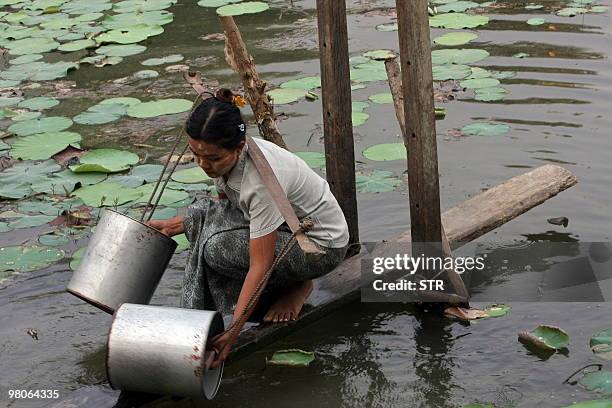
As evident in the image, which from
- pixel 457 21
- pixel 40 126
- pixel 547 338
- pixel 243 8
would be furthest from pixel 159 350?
pixel 243 8

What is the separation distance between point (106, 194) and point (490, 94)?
7.93 ft

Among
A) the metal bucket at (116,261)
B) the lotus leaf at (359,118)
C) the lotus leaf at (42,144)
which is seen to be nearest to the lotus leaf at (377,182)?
the lotus leaf at (359,118)

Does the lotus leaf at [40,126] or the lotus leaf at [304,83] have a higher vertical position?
the lotus leaf at [40,126]

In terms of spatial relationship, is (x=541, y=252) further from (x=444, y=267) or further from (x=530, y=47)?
(x=530, y=47)

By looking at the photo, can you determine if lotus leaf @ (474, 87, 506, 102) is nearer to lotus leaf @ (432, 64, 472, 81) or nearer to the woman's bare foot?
lotus leaf @ (432, 64, 472, 81)

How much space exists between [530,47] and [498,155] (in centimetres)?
180

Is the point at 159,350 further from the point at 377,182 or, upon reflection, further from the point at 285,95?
the point at 285,95

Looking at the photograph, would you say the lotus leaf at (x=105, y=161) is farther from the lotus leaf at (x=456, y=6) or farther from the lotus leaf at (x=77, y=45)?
the lotus leaf at (x=456, y=6)

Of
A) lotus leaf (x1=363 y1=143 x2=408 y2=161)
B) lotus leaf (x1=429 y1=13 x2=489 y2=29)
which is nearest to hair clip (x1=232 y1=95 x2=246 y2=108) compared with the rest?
lotus leaf (x1=363 y1=143 x2=408 y2=161)

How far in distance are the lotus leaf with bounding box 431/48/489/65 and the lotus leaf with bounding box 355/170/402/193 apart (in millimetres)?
1710

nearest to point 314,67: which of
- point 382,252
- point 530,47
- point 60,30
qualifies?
point 530,47

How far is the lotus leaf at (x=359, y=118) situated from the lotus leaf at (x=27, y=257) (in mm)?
1963

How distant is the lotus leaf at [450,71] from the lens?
20.8 feet

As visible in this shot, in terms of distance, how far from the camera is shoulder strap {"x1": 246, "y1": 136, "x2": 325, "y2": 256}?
3268 mm
